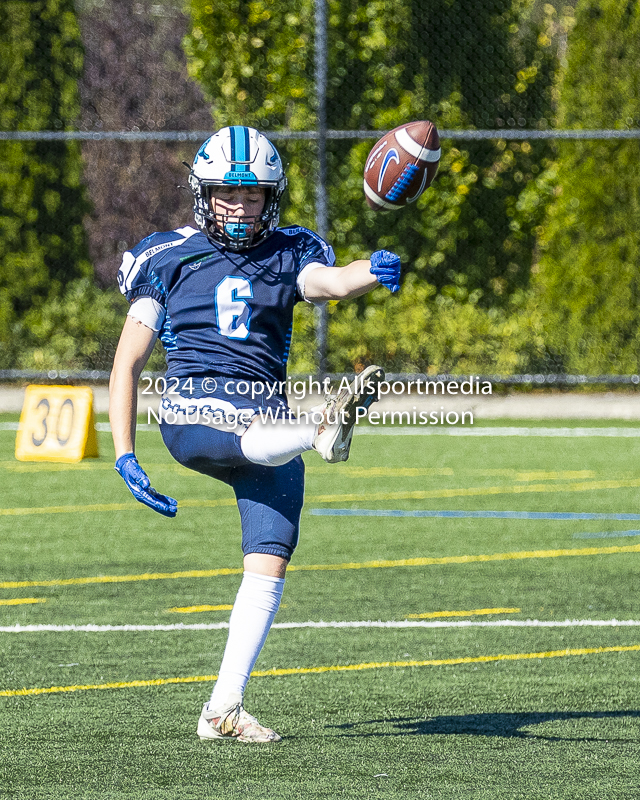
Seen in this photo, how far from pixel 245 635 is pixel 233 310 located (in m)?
0.97

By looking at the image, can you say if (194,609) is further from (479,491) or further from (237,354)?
(479,491)

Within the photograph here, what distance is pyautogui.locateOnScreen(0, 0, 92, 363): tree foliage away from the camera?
56.8 ft

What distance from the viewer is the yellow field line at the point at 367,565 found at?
6.84m

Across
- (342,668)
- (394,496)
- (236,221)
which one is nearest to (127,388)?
(236,221)

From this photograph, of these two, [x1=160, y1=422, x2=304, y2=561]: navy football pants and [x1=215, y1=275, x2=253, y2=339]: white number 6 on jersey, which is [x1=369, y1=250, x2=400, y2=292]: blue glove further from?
[x1=160, y1=422, x2=304, y2=561]: navy football pants

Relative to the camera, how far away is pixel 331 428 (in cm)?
410

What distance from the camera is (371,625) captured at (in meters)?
5.86

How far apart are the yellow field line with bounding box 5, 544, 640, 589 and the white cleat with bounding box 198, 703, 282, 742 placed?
106 inches

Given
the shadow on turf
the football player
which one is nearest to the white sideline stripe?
the shadow on turf

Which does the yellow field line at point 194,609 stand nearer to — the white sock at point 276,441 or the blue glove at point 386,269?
the white sock at point 276,441

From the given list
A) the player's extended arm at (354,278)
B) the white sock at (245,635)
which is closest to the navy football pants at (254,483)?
the white sock at (245,635)

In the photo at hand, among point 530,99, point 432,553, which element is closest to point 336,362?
point 530,99

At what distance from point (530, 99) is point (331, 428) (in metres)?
13.9

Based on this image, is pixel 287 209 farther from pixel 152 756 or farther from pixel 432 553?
pixel 152 756
